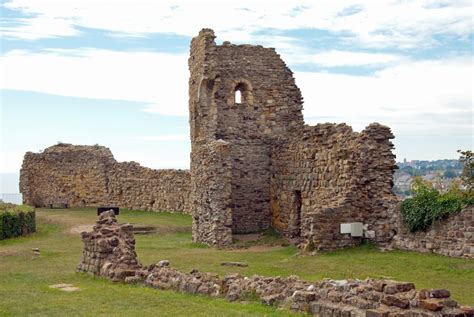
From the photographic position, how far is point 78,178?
1784 inches

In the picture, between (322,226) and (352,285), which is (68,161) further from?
(352,285)

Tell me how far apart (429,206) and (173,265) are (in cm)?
733

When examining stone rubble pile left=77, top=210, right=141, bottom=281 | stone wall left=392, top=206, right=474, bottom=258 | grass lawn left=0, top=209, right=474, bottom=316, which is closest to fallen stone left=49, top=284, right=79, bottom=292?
grass lawn left=0, top=209, right=474, bottom=316

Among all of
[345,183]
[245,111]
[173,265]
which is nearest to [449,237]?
[345,183]

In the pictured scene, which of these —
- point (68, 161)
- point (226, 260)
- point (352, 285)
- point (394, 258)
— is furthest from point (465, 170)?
point (68, 161)

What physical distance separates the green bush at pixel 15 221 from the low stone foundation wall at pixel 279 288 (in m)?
10.1

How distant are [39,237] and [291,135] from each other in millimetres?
10754

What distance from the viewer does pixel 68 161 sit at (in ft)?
150

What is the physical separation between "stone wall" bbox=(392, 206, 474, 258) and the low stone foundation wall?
23.9 ft

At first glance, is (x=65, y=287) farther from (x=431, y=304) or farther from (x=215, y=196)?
(x=215, y=196)

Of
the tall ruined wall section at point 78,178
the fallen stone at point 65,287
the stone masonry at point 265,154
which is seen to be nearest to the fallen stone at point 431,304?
the fallen stone at point 65,287

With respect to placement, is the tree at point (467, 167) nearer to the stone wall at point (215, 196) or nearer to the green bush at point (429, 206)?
the green bush at point (429, 206)

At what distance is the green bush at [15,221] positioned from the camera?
27500mm

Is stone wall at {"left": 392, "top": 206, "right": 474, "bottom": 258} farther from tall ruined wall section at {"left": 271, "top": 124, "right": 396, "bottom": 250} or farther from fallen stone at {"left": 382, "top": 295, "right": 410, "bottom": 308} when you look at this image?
fallen stone at {"left": 382, "top": 295, "right": 410, "bottom": 308}
